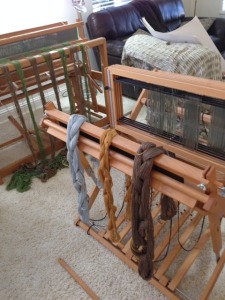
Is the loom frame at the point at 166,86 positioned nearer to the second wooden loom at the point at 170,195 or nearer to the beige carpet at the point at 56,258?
the second wooden loom at the point at 170,195

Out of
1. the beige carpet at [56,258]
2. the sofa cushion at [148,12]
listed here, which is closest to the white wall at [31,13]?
the sofa cushion at [148,12]

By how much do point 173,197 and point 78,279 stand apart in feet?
2.48

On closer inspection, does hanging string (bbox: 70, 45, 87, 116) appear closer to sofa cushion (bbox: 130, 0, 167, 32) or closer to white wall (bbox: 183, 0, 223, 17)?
sofa cushion (bbox: 130, 0, 167, 32)

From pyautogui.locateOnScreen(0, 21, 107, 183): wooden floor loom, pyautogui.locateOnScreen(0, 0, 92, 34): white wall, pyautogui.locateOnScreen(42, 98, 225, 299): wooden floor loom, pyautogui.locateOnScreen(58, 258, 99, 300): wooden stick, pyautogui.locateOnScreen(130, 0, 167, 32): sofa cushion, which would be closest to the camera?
pyautogui.locateOnScreen(42, 98, 225, 299): wooden floor loom

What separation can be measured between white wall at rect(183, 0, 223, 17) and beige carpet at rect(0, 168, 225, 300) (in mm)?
3464

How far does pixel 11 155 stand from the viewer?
2.04m

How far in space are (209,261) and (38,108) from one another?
211 cm

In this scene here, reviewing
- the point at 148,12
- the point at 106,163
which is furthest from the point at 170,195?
the point at 148,12

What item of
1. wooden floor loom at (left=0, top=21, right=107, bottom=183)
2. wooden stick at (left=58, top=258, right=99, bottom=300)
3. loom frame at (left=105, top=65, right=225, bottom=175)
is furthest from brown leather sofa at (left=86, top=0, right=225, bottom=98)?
wooden stick at (left=58, top=258, right=99, bottom=300)

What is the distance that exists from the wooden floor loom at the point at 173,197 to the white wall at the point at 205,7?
11.7 feet

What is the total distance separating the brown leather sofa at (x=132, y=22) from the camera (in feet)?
8.51

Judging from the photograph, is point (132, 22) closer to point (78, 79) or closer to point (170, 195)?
point (78, 79)

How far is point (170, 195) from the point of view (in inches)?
26.4

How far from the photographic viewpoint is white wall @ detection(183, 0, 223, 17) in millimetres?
3728
